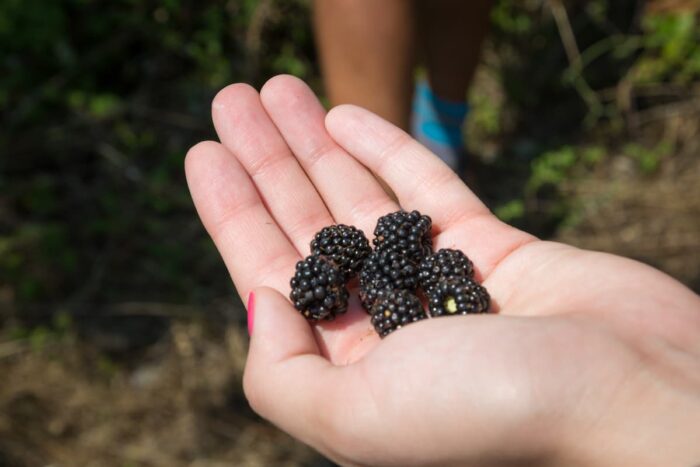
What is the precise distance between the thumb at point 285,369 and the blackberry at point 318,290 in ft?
0.32

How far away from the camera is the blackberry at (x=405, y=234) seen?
2436mm

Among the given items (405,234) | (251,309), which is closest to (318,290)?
(251,309)

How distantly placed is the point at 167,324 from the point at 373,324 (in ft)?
6.51

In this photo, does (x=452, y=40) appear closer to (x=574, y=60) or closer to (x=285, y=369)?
(x=574, y=60)

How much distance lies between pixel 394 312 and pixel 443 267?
278mm

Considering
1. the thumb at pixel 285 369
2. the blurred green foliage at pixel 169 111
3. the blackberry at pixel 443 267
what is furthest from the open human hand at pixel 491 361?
the blurred green foliage at pixel 169 111

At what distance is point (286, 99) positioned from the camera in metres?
2.78

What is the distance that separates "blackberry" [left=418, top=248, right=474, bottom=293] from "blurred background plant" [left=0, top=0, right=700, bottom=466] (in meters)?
1.36

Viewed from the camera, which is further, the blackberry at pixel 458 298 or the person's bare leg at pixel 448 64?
the person's bare leg at pixel 448 64

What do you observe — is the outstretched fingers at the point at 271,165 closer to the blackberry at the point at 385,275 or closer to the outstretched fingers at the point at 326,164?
the outstretched fingers at the point at 326,164

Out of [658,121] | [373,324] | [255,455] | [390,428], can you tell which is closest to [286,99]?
[373,324]

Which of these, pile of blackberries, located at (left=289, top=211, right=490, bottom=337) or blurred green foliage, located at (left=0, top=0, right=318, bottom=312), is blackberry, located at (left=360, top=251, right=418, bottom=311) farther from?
blurred green foliage, located at (left=0, top=0, right=318, bottom=312)

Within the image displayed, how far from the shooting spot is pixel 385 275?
7.93 ft

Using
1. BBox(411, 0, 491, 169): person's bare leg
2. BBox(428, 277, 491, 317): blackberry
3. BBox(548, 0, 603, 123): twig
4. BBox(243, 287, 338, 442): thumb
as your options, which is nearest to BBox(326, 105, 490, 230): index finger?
BBox(428, 277, 491, 317): blackberry
